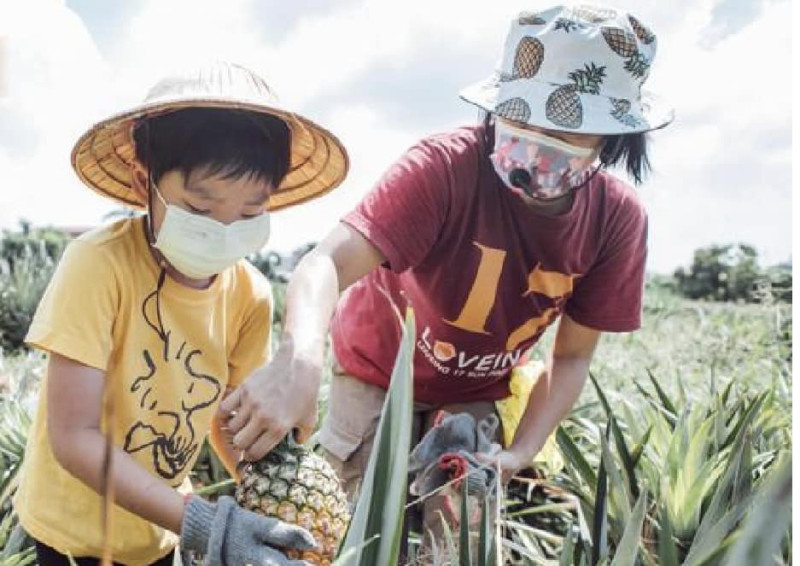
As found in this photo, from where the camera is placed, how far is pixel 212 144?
1279 mm

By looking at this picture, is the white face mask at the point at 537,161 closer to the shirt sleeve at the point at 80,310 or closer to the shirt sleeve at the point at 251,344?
the shirt sleeve at the point at 251,344

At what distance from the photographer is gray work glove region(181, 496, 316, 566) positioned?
1.02 m

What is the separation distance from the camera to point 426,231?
167 cm

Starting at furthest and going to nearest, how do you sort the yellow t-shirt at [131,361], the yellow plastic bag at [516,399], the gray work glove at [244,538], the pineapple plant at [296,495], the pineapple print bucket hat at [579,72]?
the yellow plastic bag at [516,399], the pineapple print bucket hat at [579,72], the yellow t-shirt at [131,361], the pineapple plant at [296,495], the gray work glove at [244,538]

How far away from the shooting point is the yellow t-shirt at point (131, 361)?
1240mm

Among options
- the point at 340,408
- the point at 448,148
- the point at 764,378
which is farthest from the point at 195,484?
the point at 764,378

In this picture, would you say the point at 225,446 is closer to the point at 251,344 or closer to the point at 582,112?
the point at 251,344

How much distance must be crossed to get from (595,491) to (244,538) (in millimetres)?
916

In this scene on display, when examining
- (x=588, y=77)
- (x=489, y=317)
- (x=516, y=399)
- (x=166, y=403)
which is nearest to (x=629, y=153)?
(x=588, y=77)

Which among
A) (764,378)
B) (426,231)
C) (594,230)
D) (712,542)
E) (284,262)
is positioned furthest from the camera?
(284,262)

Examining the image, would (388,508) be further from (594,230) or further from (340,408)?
(340,408)

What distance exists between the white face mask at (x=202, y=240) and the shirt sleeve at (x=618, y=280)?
34.2 inches

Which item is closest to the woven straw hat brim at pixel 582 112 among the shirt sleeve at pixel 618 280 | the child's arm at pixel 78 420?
the shirt sleeve at pixel 618 280

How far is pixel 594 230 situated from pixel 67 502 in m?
1.18
